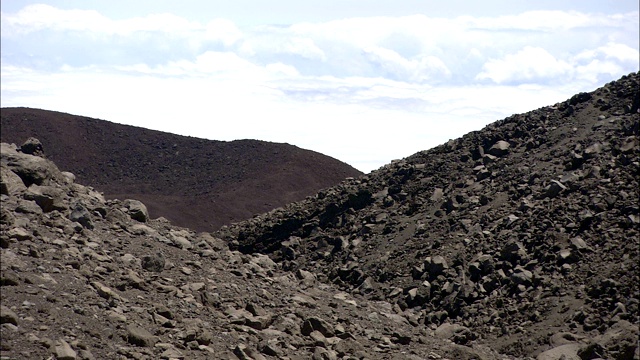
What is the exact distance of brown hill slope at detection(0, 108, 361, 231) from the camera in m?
47.9

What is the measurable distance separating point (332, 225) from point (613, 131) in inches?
357

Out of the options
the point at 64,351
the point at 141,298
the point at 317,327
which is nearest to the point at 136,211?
the point at 141,298

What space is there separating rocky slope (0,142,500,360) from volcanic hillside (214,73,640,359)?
1783 millimetres

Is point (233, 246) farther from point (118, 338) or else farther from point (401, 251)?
point (118, 338)

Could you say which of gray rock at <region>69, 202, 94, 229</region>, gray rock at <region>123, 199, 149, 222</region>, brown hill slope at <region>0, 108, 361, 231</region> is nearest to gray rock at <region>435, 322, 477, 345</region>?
gray rock at <region>123, 199, 149, 222</region>

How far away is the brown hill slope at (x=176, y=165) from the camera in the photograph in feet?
157

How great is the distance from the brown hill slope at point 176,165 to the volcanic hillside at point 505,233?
1991cm

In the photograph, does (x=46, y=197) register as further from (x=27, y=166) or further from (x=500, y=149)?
(x=500, y=149)

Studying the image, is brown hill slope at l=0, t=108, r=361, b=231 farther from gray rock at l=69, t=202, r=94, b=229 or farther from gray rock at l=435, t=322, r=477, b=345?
gray rock at l=69, t=202, r=94, b=229

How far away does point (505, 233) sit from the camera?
20.7 m

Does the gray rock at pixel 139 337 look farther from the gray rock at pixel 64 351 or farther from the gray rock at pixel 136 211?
the gray rock at pixel 136 211

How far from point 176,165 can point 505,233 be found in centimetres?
3692

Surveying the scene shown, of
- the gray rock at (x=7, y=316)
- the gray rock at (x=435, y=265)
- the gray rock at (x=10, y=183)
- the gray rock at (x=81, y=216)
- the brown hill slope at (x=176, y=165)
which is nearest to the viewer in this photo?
the gray rock at (x=7, y=316)

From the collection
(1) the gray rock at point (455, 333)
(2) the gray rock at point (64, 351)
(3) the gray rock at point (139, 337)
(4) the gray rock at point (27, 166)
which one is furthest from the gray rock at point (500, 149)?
(2) the gray rock at point (64, 351)
